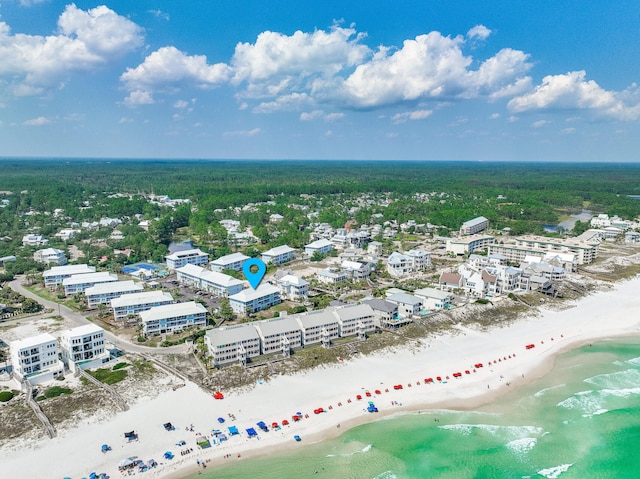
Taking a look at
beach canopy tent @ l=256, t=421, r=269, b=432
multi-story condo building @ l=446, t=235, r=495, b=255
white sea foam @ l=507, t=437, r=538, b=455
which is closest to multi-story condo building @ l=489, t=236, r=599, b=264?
multi-story condo building @ l=446, t=235, r=495, b=255

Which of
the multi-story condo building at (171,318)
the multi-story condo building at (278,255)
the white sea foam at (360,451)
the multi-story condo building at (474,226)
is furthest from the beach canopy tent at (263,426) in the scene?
the multi-story condo building at (474,226)

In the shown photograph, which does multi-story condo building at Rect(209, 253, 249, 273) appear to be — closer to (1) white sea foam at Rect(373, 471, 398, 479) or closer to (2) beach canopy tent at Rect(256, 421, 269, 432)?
(2) beach canopy tent at Rect(256, 421, 269, 432)

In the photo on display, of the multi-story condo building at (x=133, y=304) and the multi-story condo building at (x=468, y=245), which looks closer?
the multi-story condo building at (x=133, y=304)

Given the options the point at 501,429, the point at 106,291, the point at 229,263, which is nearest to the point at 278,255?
the point at 229,263

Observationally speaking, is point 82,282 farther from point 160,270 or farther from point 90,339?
point 90,339

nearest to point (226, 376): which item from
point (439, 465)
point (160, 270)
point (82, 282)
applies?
point (439, 465)

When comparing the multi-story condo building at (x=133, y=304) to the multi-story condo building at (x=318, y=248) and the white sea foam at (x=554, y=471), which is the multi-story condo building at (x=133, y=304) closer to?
the multi-story condo building at (x=318, y=248)
